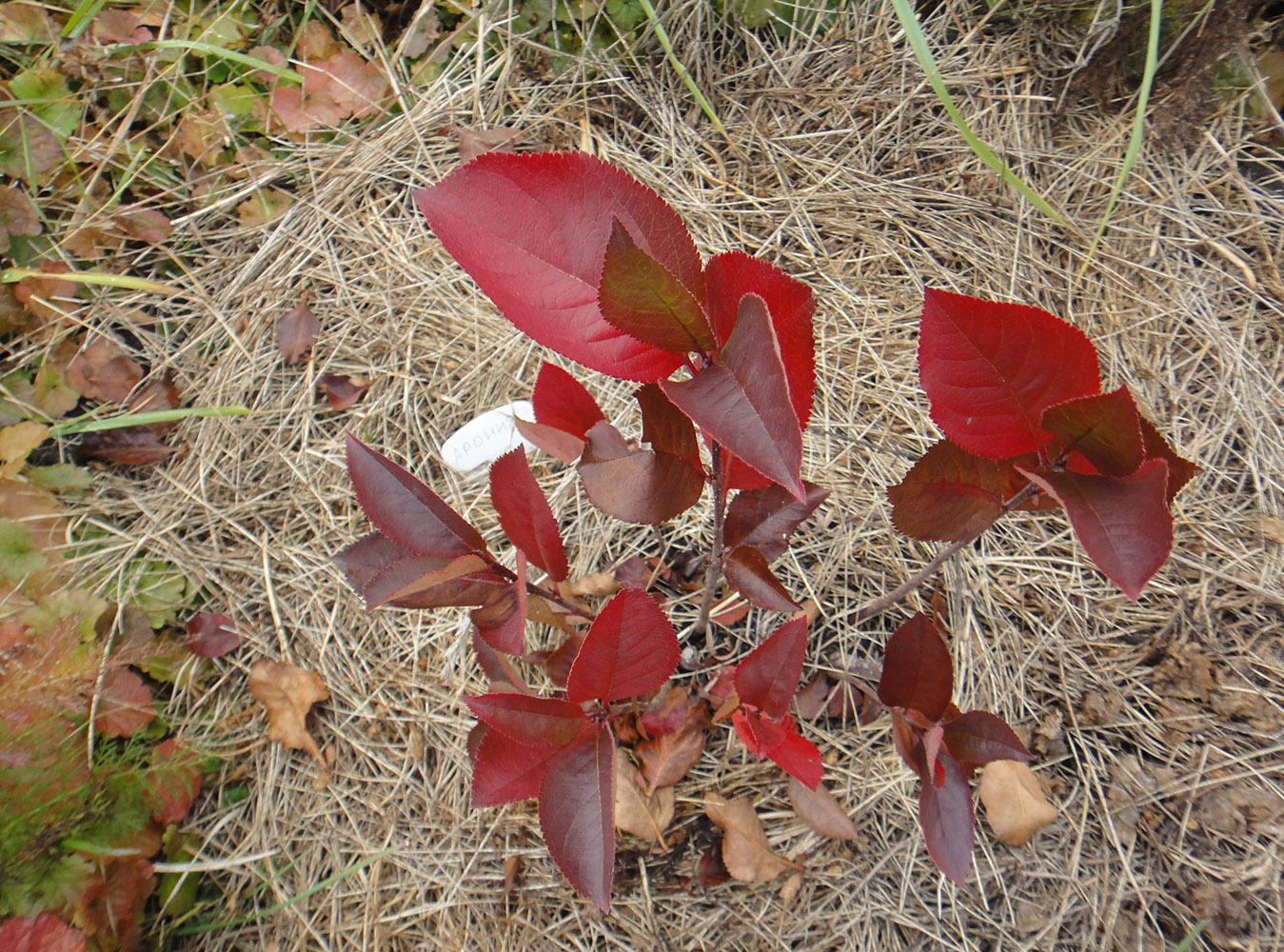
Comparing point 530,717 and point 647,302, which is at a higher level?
point 647,302

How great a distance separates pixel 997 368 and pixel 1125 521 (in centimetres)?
15

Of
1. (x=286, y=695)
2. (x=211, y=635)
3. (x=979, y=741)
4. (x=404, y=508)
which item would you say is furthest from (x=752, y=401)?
(x=211, y=635)

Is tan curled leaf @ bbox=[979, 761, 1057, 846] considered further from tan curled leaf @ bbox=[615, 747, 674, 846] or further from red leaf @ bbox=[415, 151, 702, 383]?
red leaf @ bbox=[415, 151, 702, 383]

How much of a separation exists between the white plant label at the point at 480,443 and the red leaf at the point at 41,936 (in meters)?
0.91

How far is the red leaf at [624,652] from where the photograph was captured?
727 mm

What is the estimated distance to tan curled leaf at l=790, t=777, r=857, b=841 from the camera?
1.07 meters

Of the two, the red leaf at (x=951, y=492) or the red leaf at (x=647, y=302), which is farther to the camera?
the red leaf at (x=951, y=492)

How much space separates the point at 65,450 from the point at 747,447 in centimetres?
174

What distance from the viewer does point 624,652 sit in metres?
0.76

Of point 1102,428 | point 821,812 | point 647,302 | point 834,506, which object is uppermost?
point 647,302

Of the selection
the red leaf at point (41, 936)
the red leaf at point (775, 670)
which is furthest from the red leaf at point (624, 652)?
the red leaf at point (41, 936)

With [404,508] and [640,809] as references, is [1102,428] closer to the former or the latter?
[404,508]

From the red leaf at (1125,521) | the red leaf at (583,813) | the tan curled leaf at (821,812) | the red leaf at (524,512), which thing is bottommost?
the tan curled leaf at (821,812)

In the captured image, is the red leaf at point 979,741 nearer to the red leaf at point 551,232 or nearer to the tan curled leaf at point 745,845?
the tan curled leaf at point 745,845
